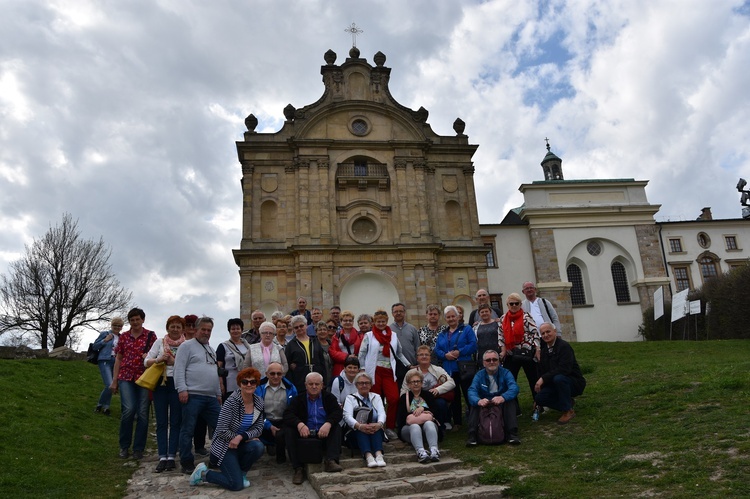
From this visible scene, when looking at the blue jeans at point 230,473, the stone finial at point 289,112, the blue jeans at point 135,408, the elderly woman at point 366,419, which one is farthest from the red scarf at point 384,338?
the stone finial at point 289,112

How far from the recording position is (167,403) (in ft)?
28.5

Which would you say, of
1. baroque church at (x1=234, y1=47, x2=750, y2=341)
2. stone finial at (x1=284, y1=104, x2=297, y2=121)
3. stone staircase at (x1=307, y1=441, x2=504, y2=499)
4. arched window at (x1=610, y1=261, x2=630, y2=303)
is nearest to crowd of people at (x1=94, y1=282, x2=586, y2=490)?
stone staircase at (x1=307, y1=441, x2=504, y2=499)

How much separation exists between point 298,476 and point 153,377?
2666mm

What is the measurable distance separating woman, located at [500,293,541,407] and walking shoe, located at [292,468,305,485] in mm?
4234

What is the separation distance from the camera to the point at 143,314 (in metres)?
9.09

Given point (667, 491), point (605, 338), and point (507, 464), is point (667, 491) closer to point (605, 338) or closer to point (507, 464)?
point (507, 464)

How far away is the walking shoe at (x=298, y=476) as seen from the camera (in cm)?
766

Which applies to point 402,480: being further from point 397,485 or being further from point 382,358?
point 382,358

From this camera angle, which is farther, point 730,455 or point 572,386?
point 572,386

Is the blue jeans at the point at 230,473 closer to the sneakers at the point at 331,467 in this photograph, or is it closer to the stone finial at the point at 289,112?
the sneakers at the point at 331,467

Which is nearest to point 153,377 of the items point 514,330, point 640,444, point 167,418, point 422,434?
point 167,418

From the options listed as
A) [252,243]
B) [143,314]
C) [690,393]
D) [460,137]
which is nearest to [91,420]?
[143,314]

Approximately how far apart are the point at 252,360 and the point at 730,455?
21.9 feet

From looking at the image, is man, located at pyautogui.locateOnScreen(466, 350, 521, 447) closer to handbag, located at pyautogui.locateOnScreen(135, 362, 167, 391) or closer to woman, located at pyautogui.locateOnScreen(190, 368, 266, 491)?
woman, located at pyautogui.locateOnScreen(190, 368, 266, 491)
